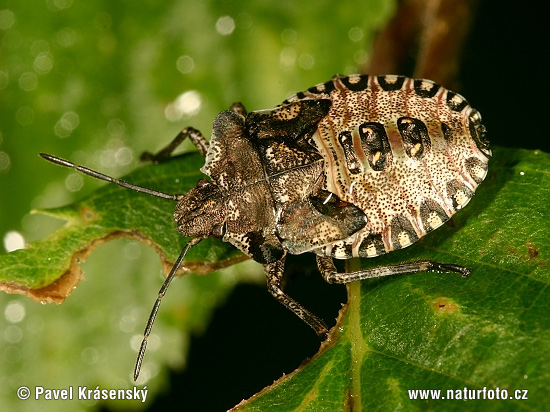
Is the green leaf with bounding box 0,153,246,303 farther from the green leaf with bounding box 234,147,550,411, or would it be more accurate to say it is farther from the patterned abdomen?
the green leaf with bounding box 234,147,550,411

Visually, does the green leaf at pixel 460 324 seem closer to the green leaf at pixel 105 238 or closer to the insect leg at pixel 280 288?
the insect leg at pixel 280 288

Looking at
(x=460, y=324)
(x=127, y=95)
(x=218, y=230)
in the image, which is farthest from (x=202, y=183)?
(x=127, y=95)

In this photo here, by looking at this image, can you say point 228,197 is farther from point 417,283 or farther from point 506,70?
Answer: point 506,70

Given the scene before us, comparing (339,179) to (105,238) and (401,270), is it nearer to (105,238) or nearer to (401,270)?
(401,270)

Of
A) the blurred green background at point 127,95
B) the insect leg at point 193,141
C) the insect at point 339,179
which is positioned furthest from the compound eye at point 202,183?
the blurred green background at point 127,95


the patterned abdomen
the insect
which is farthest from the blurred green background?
the patterned abdomen
